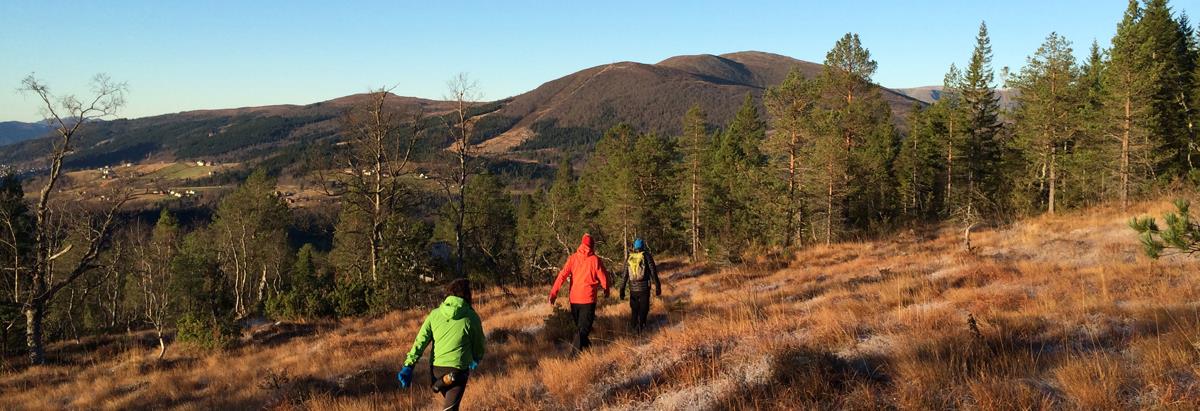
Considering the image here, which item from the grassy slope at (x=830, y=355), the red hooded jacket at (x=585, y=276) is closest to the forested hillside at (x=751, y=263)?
the grassy slope at (x=830, y=355)

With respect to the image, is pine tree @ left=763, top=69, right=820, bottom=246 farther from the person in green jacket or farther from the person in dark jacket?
the person in green jacket

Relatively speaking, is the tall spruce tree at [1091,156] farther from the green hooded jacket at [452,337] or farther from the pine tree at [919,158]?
the green hooded jacket at [452,337]

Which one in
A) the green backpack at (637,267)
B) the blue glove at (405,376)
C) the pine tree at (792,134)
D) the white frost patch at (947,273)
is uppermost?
the pine tree at (792,134)

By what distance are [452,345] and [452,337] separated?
0.23ft

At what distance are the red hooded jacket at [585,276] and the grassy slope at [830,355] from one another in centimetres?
78

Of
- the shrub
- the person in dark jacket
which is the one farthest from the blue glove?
the shrub

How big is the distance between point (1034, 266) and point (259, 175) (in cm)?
4314

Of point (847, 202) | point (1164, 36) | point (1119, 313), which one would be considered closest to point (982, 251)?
point (1119, 313)

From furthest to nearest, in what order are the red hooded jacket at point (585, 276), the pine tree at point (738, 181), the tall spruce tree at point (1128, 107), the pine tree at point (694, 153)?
the pine tree at point (694, 153)
the pine tree at point (738, 181)
the tall spruce tree at point (1128, 107)
the red hooded jacket at point (585, 276)

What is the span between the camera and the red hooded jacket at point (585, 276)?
8.19 m

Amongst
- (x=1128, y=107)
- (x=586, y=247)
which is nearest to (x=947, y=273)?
(x=586, y=247)

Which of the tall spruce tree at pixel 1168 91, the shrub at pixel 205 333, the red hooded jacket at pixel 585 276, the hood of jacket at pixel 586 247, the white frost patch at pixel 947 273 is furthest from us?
the tall spruce tree at pixel 1168 91

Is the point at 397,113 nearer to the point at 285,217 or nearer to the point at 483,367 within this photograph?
the point at 483,367

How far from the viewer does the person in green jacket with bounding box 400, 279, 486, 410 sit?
506 cm
